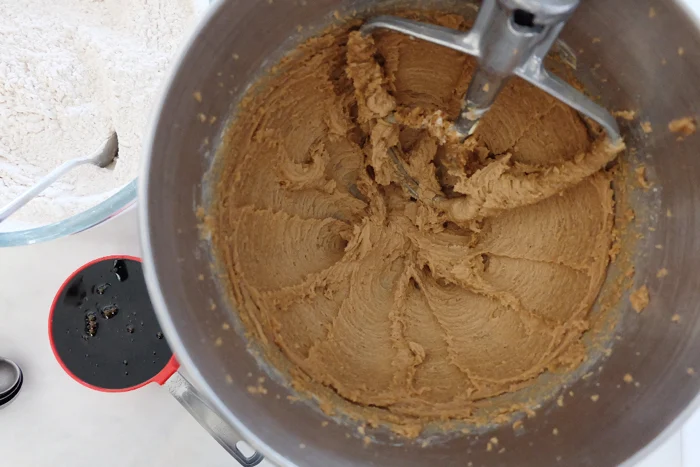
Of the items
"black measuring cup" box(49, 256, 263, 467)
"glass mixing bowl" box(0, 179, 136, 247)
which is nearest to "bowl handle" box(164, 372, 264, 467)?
"black measuring cup" box(49, 256, 263, 467)

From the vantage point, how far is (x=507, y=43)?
577mm

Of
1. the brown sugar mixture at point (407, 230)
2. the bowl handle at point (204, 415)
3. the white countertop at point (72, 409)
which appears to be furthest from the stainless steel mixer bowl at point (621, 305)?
the white countertop at point (72, 409)

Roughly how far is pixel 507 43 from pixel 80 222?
71 cm

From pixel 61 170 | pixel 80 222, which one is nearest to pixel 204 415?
pixel 80 222

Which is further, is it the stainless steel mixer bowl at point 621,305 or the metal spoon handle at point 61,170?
the metal spoon handle at point 61,170

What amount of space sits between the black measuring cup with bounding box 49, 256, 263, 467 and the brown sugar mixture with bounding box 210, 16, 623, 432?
0.84 ft

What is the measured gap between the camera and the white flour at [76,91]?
100 centimetres

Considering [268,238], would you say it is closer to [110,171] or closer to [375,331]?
[375,331]

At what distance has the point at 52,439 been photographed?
99cm

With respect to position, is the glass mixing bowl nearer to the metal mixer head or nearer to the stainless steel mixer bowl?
the stainless steel mixer bowl

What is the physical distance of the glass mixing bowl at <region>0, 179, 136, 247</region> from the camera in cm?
86

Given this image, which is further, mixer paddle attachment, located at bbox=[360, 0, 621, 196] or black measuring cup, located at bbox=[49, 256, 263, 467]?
black measuring cup, located at bbox=[49, 256, 263, 467]

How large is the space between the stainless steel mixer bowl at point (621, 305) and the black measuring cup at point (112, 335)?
0.79 ft

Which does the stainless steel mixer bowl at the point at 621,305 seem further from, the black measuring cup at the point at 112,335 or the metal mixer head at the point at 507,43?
the black measuring cup at the point at 112,335
